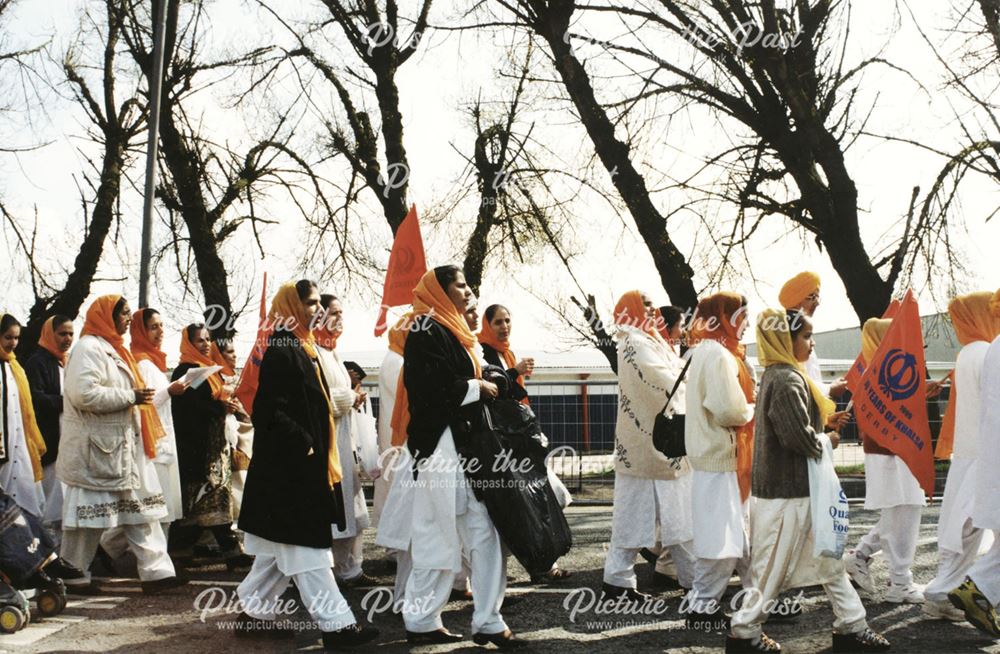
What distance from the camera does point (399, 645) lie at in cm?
584

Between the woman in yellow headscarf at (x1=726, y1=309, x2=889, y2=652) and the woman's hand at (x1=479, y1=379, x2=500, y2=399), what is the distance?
1432 mm

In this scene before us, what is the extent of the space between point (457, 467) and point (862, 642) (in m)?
2.24

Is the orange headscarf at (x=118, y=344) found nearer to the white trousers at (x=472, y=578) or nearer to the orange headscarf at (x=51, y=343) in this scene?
the orange headscarf at (x=51, y=343)

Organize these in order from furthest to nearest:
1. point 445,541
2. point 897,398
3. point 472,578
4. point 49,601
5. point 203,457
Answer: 1. point 203,457
2. point 897,398
3. point 49,601
4. point 445,541
5. point 472,578

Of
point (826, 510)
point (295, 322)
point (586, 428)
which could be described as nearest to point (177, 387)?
point (295, 322)

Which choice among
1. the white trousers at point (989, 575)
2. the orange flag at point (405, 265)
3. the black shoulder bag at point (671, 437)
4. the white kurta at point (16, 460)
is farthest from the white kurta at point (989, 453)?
the white kurta at point (16, 460)

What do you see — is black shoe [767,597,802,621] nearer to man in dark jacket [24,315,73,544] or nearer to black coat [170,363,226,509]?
black coat [170,363,226,509]

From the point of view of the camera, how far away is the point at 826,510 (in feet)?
17.5

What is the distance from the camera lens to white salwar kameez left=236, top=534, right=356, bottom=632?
5.72 meters

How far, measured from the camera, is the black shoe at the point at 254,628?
6062mm

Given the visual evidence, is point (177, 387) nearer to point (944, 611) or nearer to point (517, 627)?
point (517, 627)

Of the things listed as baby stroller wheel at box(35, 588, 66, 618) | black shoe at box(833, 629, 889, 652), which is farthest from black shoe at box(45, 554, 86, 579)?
black shoe at box(833, 629, 889, 652)

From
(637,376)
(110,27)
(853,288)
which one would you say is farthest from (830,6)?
(110,27)

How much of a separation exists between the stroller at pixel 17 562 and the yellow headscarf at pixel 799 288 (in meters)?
4.83
